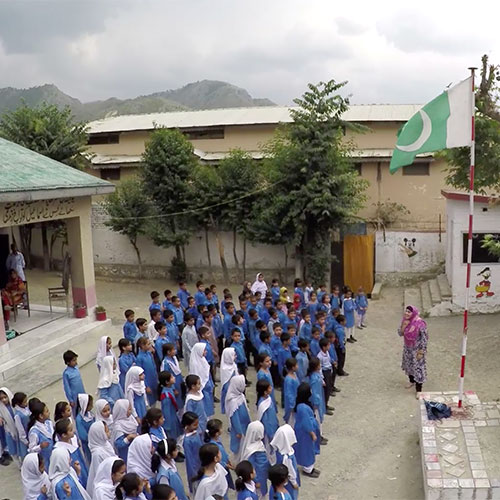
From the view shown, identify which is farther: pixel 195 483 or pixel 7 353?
pixel 7 353

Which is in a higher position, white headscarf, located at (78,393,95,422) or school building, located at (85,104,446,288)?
school building, located at (85,104,446,288)

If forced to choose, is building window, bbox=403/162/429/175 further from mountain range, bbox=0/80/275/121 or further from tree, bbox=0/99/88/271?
mountain range, bbox=0/80/275/121

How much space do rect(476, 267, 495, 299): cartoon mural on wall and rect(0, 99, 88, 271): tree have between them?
43.5 feet

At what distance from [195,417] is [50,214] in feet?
22.7

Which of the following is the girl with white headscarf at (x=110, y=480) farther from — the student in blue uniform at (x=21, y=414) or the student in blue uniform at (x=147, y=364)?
the student in blue uniform at (x=147, y=364)

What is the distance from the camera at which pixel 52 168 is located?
11.5m

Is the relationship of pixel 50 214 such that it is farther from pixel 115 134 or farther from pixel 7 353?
pixel 115 134

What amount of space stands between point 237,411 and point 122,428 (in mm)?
1369

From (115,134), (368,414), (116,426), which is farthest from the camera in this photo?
(115,134)

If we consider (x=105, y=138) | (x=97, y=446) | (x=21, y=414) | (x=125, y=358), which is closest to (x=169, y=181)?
(x=105, y=138)

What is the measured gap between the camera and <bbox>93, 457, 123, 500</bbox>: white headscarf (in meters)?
4.72

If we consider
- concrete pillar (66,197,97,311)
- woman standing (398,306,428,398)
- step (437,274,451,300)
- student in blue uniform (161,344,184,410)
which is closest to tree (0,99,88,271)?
concrete pillar (66,197,97,311)

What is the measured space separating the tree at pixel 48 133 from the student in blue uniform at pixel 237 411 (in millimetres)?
13804

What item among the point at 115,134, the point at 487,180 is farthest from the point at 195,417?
the point at 115,134
